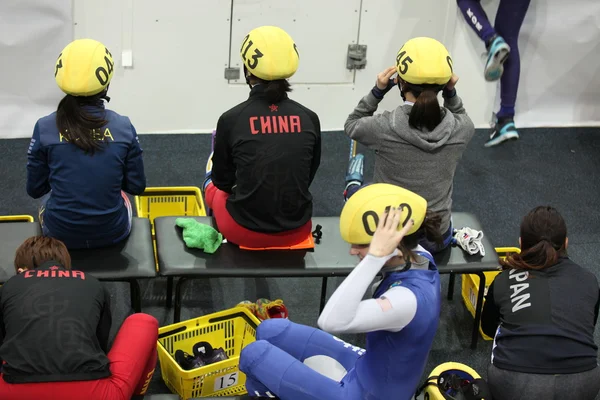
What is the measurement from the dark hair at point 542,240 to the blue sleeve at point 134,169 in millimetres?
1470

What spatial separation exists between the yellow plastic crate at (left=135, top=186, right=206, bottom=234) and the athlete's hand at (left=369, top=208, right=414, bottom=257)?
1.89m

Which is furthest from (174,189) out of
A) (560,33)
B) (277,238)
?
(560,33)

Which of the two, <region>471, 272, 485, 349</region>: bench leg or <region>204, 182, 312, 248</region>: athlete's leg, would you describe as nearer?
<region>204, 182, 312, 248</region>: athlete's leg

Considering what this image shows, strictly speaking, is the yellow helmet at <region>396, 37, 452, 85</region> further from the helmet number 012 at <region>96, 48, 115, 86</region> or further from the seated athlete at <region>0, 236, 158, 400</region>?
the seated athlete at <region>0, 236, 158, 400</region>

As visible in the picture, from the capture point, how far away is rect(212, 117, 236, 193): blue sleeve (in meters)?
3.29

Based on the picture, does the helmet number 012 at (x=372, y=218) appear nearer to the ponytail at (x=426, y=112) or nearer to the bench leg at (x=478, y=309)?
the ponytail at (x=426, y=112)

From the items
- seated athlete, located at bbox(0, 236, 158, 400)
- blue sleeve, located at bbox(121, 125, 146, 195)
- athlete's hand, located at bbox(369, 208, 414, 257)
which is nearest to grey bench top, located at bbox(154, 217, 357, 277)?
blue sleeve, located at bbox(121, 125, 146, 195)

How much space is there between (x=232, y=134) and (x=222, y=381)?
0.94 m

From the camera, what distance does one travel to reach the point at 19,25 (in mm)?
4852

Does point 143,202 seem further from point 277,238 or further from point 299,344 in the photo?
point 299,344

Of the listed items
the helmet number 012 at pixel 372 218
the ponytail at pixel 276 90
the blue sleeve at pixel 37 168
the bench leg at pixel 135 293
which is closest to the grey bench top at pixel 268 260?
the bench leg at pixel 135 293

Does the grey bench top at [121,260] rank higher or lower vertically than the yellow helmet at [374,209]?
lower

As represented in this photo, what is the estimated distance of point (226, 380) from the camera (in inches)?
128

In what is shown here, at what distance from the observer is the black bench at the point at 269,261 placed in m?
3.32
